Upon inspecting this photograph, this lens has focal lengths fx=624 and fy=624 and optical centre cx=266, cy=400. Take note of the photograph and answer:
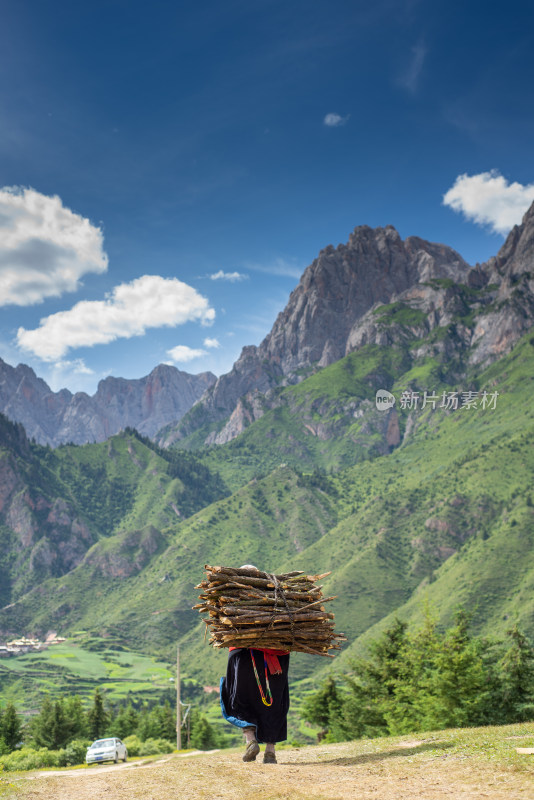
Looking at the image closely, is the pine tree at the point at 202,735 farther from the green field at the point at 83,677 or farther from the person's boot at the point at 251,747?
the person's boot at the point at 251,747

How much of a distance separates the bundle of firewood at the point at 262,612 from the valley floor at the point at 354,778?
2.27 metres

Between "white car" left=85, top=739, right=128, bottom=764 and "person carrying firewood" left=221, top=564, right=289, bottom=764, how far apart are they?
73.7ft

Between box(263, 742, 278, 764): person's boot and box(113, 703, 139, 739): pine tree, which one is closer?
box(263, 742, 278, 764): person's boot

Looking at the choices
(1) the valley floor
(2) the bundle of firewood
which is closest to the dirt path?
(1) the valley floor

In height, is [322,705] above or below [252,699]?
below

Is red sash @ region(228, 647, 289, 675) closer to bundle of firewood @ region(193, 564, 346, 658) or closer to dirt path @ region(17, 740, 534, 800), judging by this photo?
bundle of firewood @ region(193, 564, 346, 658)

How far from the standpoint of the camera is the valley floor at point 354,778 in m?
9.00

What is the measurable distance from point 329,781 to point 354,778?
0.43 metres

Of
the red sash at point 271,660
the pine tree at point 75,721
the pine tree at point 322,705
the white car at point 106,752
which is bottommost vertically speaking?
the pine tree at point 75,721

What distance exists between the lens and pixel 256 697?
41.0 ft

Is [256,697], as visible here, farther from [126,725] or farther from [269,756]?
[126,725]

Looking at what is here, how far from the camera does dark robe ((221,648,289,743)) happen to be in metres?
12.5

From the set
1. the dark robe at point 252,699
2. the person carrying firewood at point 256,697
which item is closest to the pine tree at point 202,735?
the person carrying firewood at point 256,697

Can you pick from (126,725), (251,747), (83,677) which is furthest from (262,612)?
(83,677)
